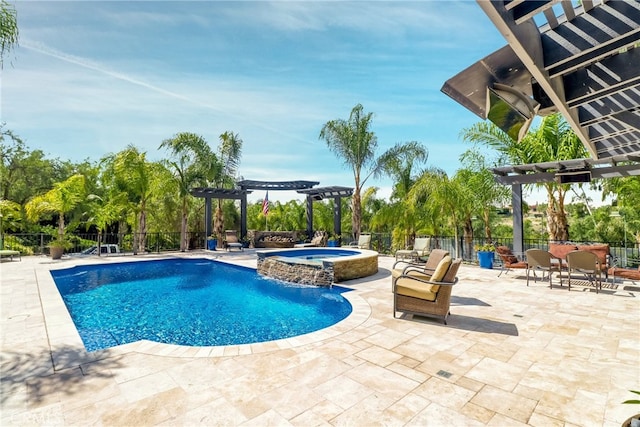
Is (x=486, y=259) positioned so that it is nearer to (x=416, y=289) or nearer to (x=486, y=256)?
(x=486, y=256)

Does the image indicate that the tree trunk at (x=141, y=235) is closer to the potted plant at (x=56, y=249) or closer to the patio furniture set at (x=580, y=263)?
the potted plant at (x=56, y=249)

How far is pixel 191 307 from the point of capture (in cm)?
653

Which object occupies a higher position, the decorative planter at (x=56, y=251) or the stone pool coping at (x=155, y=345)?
the decorative planter at (x=56, y=251)

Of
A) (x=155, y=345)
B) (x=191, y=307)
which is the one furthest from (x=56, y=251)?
(x=155, y=345)

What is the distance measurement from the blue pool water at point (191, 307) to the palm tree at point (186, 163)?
6.16 m

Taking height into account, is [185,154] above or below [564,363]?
above

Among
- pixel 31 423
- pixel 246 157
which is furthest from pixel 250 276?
pixel 246 157

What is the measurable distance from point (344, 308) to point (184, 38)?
28.8 ft

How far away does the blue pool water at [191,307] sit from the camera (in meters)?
4.92

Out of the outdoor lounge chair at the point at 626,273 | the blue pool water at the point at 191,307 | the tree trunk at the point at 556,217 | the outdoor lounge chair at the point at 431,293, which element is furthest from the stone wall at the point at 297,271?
the tree trunk at the point at 556,217

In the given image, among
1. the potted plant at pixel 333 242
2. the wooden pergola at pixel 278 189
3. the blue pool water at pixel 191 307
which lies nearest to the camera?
the blue pool water at pixel 191 307

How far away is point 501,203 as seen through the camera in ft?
49.0

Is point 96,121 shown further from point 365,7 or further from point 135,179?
point 365,7

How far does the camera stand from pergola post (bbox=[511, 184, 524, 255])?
10280 mm
